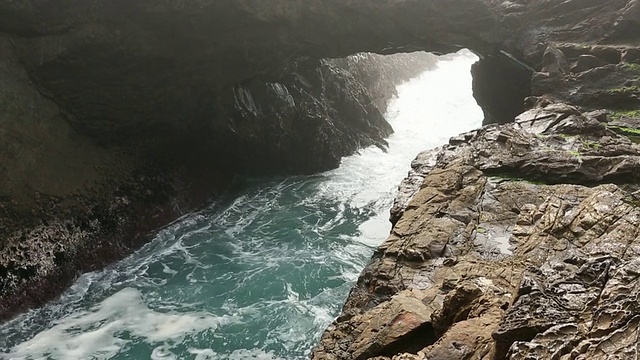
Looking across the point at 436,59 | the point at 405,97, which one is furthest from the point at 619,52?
the point at 436,59

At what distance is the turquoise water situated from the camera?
13.5 m

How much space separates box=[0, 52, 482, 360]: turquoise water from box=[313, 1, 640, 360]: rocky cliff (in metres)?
5.12

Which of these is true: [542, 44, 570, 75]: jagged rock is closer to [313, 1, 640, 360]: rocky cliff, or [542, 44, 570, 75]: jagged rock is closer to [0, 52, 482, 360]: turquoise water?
[313, 1, 640, 360]: rocky cliff

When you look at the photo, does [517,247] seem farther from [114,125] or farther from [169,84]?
[114,125]

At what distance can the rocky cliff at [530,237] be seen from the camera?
201 inches

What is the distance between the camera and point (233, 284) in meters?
16.6

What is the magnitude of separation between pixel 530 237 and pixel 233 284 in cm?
1059

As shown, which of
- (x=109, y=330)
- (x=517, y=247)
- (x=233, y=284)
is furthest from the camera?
(x=233, y=284)

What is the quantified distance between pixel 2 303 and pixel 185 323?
18.5ft

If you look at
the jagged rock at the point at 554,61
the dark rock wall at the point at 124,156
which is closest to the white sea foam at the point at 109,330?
the dark rock wall at the point at 124,156

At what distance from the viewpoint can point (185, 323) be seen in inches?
567

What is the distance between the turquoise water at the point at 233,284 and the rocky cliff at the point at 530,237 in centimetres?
512

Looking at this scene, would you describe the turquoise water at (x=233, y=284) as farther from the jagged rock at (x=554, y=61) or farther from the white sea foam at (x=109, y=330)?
the jagged rock at (x=554, y=61)

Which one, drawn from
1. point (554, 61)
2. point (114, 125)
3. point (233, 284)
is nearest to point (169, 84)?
point (114, 125)
